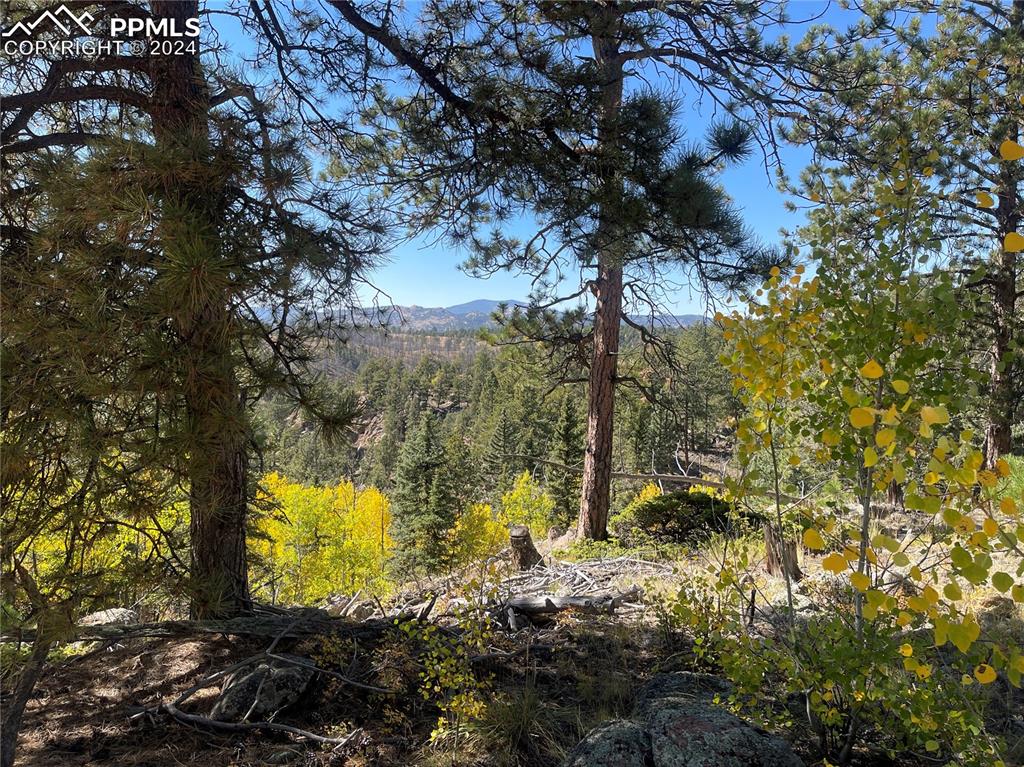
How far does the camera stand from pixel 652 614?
3.97m

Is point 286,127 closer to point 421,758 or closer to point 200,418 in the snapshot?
point 200,418

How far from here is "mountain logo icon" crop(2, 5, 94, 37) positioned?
2525mm

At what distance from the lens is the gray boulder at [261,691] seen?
2.64 m

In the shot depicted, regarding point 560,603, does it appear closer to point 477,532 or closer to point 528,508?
point 477,532

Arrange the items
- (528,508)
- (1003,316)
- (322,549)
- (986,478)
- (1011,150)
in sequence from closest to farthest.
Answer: (1011,150) → (986,478) → (1003,316) → (322,549) → (528,508)

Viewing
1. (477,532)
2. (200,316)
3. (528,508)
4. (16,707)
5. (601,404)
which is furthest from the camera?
(528,508)

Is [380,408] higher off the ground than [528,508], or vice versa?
[380,408]

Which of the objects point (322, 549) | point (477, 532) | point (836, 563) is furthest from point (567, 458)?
point (836, 563)

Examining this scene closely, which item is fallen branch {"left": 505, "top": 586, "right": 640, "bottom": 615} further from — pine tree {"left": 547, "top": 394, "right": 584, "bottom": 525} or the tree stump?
pine tree {"left": 547, "top": 394, "right": 584, "bottom": 525}

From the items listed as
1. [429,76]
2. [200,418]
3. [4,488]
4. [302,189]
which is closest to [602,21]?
[429,76]

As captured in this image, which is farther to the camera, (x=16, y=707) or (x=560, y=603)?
(x=560, y=603)

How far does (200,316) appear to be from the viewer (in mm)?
2494

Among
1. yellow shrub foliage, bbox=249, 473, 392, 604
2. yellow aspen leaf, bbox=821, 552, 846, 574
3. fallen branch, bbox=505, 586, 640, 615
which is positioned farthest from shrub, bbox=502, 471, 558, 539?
yellow aspen leaf, bbox=821, 552, 846, 574

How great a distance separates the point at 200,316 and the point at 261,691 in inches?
73.8
